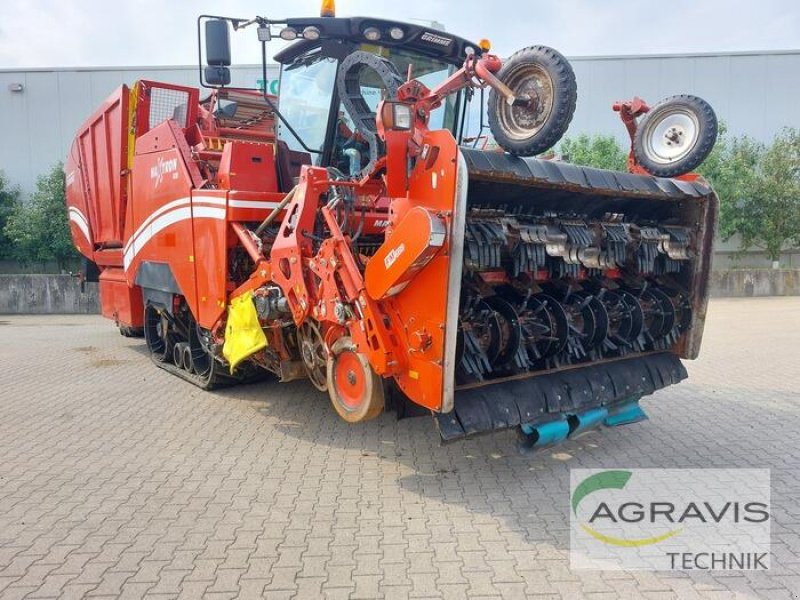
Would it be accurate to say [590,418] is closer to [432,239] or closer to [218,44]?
[432,239]

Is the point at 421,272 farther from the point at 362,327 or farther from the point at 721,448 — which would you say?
the point at 721,448

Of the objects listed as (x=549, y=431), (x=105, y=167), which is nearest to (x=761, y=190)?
(x=549, y=431)

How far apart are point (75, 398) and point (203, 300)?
1972mm

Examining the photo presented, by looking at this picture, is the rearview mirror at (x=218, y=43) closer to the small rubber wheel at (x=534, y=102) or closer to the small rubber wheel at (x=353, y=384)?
the small rubber wheel at (x=534, y=102)

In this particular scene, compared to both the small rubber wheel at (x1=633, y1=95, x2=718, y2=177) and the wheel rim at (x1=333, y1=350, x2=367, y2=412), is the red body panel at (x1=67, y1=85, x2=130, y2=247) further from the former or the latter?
the small rubber wheel at (x1=633, y1=95, x2=718, y2=177)

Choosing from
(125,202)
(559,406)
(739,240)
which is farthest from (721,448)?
(739,240)

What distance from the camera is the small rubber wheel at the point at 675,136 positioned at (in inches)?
159

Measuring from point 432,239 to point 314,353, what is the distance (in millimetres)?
1434

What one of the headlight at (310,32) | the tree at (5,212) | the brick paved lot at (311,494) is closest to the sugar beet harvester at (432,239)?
the headlight at (310,32)

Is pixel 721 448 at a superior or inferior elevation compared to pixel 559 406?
inferior

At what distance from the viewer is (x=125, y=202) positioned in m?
6.64

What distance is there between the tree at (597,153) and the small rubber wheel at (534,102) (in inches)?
537

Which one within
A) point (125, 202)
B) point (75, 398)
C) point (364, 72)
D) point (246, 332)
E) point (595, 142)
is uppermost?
point (595, 142)

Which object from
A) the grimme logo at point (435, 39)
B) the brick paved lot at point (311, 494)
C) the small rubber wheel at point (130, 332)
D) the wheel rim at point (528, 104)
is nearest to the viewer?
the brick paved lot at point (311, 494)
